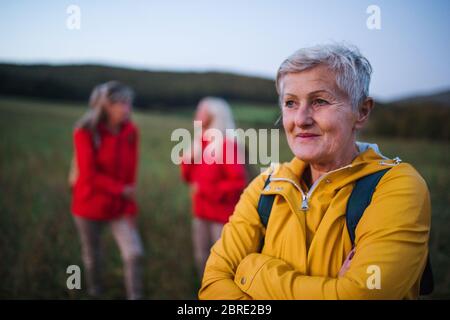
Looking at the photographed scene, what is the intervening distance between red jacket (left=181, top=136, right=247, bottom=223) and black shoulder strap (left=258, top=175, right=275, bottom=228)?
80.9 inches

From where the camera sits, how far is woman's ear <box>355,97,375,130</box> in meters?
1.77

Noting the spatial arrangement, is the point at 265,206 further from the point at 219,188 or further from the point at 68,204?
the point at 68,204

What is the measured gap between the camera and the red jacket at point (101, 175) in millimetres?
3566

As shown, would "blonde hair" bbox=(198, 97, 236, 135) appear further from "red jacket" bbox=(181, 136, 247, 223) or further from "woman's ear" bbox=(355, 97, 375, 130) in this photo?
"woman's ear" bbox=(355, 97, 375, 130)

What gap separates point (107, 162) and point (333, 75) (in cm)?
263

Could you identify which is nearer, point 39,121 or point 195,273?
point 195,273

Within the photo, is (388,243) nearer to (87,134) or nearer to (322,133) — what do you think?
(322,133)

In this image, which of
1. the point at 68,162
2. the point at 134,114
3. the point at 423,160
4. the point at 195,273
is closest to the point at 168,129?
the point at 134,114

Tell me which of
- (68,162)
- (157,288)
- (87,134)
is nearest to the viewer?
(87,134)

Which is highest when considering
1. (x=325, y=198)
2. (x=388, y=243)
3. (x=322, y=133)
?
(x=322, y=133)

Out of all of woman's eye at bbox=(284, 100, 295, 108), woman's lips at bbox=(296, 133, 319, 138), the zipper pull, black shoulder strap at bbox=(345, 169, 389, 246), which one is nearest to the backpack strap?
black shoulder strap at bbox=(345, 169, 389, 246)

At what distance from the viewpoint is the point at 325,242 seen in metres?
1.57

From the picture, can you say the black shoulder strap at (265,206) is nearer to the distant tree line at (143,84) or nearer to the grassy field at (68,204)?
the grassy field at (68,204)

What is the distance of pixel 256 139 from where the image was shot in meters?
5.49
